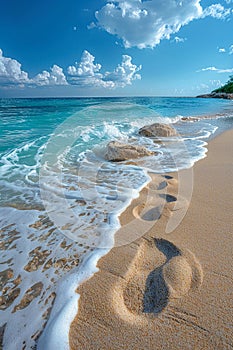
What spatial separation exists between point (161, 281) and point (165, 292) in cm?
10

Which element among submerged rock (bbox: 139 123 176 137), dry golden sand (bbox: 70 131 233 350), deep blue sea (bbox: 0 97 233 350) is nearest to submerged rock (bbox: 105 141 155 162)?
deep blue sea (bbox: 0 97 233 350)

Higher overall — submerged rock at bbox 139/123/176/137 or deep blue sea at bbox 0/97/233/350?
deep blue sea at bbox 0/97/233/350

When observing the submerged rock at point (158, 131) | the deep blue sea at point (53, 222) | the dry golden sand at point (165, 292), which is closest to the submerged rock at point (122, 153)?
the deep blue sea at point (53, 222)

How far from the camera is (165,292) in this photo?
1.46 m

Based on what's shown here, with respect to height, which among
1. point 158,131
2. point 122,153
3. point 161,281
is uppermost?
point 161,281

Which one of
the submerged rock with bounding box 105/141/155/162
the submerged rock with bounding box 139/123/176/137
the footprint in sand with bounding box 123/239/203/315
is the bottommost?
the submerged rock with bounding box 139/123/176/137

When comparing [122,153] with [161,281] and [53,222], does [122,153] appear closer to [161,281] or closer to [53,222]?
[53,222]

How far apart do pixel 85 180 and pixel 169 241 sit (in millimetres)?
2203

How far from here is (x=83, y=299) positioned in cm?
145

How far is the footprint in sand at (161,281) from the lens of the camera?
1398 millimetres

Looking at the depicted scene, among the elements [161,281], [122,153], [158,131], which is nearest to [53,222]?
[161,281]

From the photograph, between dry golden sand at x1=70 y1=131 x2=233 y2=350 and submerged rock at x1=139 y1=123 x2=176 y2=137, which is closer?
dry golden sand at x1=70 y1=131 x2=233 y2=350

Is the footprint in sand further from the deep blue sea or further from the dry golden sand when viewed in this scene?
the deep blue sea

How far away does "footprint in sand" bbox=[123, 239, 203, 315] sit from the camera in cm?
140
